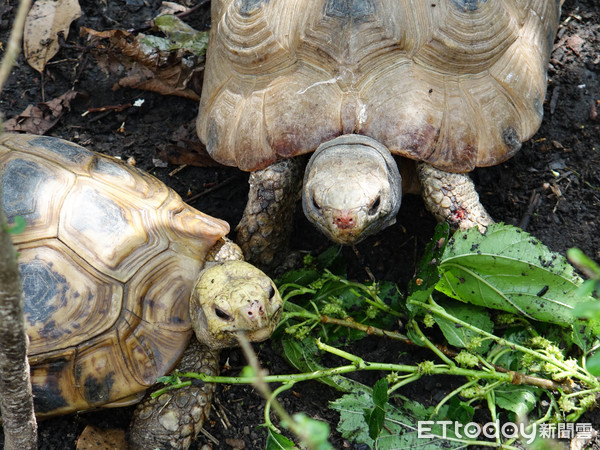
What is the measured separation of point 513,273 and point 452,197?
0.52m

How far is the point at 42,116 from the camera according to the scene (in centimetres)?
378

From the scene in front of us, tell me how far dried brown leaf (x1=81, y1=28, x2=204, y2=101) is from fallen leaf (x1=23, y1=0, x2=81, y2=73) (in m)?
0.29

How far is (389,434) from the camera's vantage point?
2605mm

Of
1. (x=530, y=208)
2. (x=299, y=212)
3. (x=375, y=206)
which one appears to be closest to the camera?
(x=375, y=206)

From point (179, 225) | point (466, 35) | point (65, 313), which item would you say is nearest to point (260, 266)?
point (179, 225)

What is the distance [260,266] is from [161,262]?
29.0 inches

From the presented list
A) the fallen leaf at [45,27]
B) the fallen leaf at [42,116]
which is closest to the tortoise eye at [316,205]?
the fallen leaf at [42,116]

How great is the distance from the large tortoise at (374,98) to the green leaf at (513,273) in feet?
1.17

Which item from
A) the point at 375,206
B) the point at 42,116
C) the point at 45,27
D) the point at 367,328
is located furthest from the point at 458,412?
the point at 45,27

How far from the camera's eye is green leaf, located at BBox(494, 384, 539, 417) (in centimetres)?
258

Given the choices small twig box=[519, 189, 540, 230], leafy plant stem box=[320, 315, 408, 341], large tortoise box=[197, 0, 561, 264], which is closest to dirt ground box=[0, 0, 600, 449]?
small twig box=[519, 189, 540, 230]

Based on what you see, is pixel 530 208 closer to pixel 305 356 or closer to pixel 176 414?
pixel 305 356

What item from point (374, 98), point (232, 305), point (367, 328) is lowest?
point (367, 328)

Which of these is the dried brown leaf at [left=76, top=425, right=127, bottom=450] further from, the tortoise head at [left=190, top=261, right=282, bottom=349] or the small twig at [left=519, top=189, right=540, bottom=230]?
the small twig at [left=519, top=189, right=540, bottom=230]
